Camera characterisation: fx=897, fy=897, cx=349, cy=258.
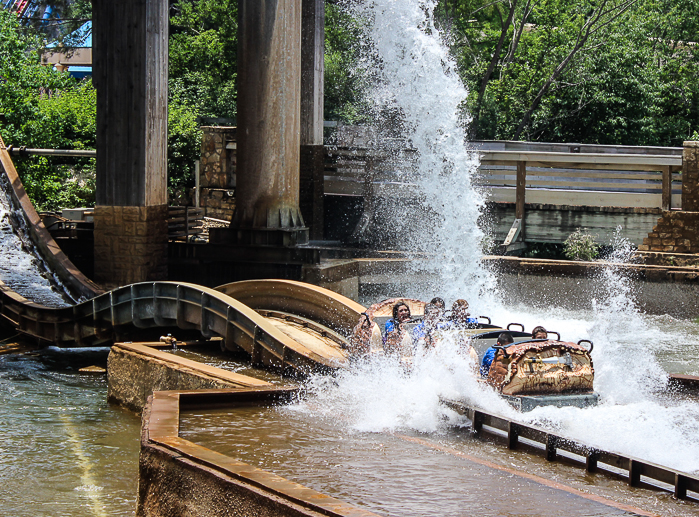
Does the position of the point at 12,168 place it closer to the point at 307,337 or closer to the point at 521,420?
the point at 307,337

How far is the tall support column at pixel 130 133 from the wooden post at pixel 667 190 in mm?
9568

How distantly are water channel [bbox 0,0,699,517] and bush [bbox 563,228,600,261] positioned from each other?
389 cm

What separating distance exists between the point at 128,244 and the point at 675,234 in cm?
1012

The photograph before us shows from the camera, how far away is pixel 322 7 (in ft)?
65.3

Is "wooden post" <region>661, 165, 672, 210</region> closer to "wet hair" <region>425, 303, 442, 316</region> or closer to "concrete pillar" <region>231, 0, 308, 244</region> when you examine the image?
"concrete pillar" <region>231, 0, 308, 244</region>

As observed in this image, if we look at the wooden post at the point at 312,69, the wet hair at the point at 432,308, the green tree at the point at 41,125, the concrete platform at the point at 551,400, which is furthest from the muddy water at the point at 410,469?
the green tree at the point at 41,125

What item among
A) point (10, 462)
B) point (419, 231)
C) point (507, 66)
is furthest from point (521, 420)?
point (507, 66)

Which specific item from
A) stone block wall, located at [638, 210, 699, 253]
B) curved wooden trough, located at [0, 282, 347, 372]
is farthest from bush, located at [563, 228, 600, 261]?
curved wooden trough, located at [0, 282, 347, 372]

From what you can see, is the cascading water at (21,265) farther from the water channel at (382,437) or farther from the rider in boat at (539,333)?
the rider in boat at (539,333)

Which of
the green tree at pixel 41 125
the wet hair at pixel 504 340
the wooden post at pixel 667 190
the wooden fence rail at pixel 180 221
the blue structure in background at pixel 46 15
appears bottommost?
the wet hair at pixel 504 340

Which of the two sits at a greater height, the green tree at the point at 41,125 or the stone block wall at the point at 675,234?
the green tree at the point at 41,125

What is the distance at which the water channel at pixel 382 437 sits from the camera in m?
6.12

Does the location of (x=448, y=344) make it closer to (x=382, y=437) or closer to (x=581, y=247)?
(x=382, y=437)

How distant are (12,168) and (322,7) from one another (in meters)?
7.50
